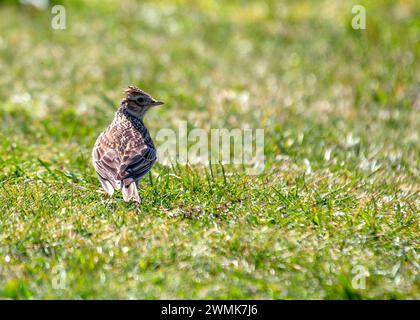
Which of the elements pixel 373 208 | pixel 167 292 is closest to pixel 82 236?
pixel 167 292

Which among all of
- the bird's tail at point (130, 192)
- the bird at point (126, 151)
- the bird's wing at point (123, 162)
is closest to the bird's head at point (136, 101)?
the bird at point (126, 151)

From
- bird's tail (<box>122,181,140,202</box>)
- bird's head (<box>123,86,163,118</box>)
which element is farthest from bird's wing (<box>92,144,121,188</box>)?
bird's head (<box>123,86,163,118</box>)

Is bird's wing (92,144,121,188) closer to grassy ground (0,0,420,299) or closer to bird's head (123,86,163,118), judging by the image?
grassy ground (0,0,420,299)

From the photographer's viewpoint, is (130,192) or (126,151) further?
(126,151)

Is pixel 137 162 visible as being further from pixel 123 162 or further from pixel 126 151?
pixel 126 151

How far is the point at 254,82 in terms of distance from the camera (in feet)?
44.8

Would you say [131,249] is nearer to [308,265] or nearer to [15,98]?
[308,265]

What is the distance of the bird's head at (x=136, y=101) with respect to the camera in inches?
340

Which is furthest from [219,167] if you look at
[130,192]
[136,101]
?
[130,192]

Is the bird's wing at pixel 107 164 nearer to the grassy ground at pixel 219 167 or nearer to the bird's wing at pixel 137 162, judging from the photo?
the bird's wing at pixel 137 162

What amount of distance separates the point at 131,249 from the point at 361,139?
524cm

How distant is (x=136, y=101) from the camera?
8.63 metres

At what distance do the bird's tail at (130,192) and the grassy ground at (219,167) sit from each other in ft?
0.45

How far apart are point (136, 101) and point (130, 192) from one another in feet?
6.65
